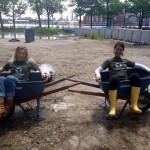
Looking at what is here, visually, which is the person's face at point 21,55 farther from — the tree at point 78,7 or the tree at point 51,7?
the tree at point 51,7

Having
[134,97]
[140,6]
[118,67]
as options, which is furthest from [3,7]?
[134,97]

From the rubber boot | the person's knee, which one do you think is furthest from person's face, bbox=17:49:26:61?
the person's knee

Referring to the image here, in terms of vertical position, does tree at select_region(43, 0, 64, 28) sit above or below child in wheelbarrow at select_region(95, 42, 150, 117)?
above

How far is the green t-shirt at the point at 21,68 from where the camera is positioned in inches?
194

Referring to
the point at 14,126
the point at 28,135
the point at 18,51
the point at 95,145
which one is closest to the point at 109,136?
the point at 95,145

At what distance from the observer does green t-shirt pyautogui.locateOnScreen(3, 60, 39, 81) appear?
493 cm

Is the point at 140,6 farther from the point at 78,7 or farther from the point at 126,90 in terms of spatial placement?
the point at 126,90

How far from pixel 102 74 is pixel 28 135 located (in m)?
1.95

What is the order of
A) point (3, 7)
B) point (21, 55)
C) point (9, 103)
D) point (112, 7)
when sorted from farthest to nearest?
point (3, 7), point (112, 7), point (21, 55), point (9, 103)

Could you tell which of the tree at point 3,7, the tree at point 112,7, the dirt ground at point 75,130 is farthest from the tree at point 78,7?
the dirt ground at point 75,130

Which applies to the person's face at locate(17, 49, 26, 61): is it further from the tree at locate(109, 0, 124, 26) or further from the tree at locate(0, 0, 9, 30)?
the tree at locate(0, 0, 9, 30)

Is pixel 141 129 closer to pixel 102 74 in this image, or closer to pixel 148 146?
pixel 148 146

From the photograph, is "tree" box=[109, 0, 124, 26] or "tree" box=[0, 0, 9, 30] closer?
"tree" box=[109, 0, 124, 26]

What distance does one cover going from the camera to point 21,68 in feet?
16.3
